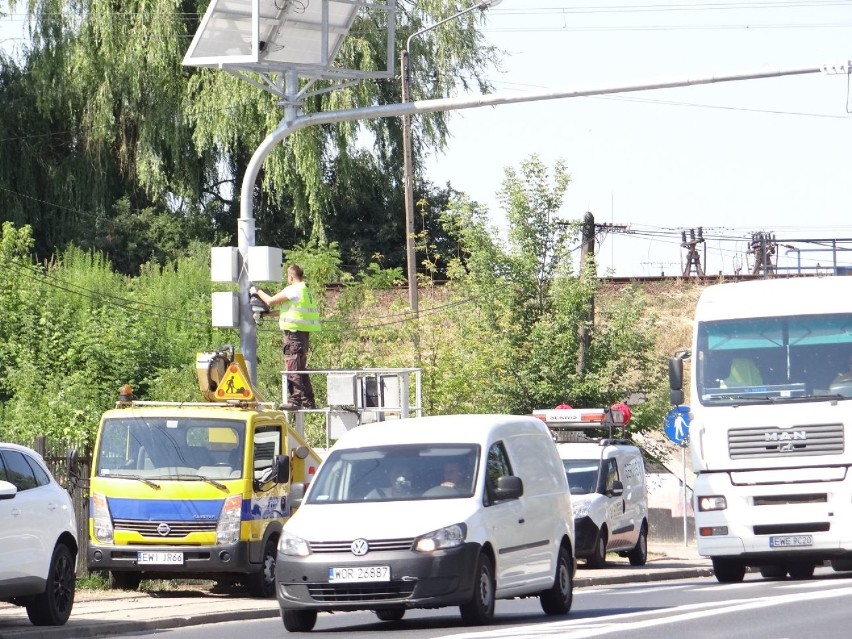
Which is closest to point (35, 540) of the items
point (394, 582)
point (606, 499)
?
point (394, 582)

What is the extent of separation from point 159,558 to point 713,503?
675 cm

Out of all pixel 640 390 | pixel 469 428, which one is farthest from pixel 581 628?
pixel 640 390

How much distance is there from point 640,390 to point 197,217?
1375 cm

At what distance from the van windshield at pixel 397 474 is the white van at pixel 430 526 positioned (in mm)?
12

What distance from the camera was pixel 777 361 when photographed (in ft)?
65.9

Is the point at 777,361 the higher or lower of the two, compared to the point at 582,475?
higher

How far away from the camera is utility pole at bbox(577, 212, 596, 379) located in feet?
116

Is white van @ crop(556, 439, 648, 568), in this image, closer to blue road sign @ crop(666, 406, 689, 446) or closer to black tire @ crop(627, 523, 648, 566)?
→ black tire @ crop(627, 523, 648, 566)

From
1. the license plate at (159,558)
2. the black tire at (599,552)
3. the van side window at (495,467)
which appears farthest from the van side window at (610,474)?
the van side window at (495,467)

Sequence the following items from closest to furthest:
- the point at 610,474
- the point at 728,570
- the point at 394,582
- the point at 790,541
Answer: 1. the point at 394,582
2. the point at 790,541
3. the point at 728,570
4. the point at 610,474

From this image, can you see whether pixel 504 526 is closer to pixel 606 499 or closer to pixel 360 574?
pixel 360 574

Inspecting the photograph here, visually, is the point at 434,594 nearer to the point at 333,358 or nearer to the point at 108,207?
the point at 333,358

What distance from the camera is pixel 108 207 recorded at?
43.0m

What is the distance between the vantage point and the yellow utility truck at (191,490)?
62.1 feet
